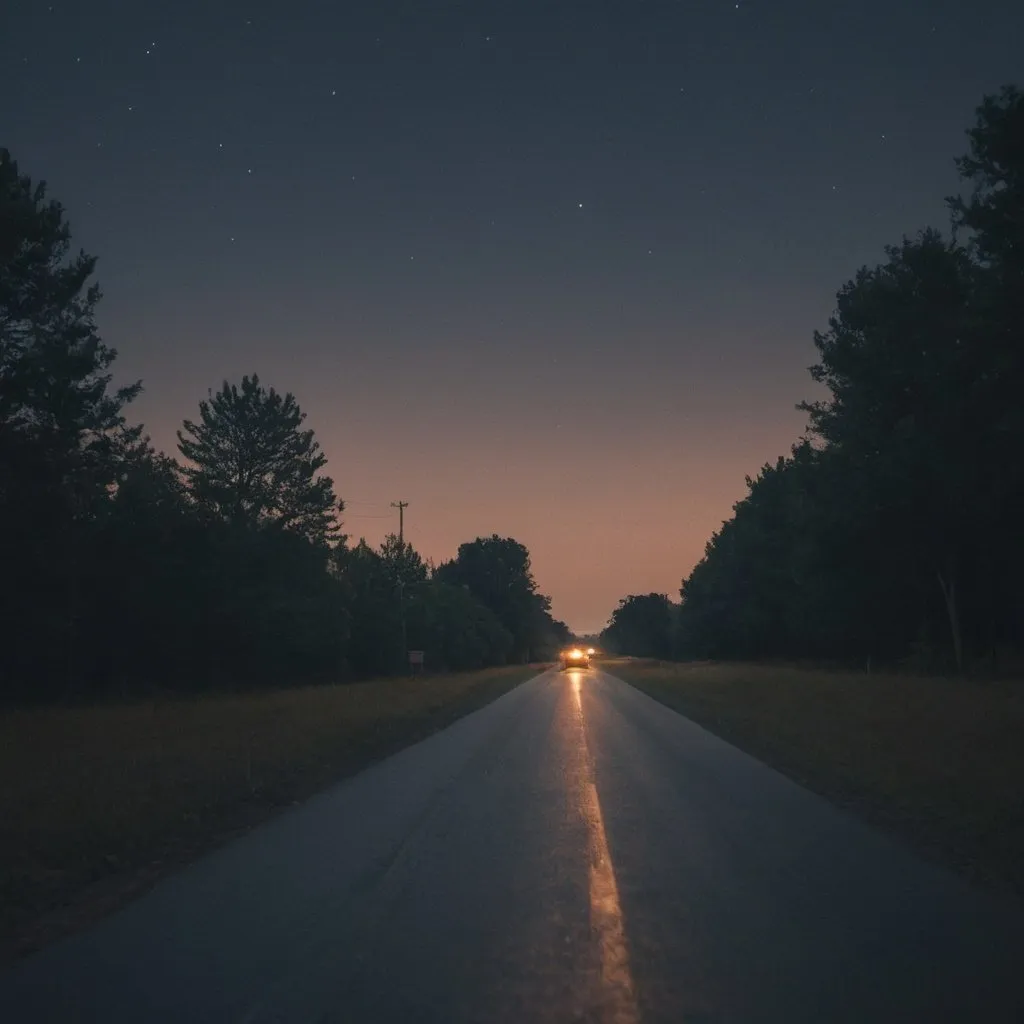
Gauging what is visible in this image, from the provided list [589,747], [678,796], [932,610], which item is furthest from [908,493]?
[678,796]

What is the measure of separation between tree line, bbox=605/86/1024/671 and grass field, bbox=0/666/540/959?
1994cm

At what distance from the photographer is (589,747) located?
19516 millimetres

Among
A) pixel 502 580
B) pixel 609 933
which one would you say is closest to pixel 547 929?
pixel 609 933

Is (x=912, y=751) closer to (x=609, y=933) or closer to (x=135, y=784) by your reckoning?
(x=609, y=933)

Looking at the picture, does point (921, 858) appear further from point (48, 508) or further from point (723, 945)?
point (48, 508)

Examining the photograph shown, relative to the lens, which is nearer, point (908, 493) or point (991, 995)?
point (991, 995)

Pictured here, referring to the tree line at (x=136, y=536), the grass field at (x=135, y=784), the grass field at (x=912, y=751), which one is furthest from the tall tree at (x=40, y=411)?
the grass field at (x=912, y=751)

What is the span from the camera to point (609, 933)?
6848mm

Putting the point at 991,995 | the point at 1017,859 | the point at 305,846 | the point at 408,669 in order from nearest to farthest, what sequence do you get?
the point at 991,995 → the point at 1017,859 → the point at 305,846 → the point at 408,669

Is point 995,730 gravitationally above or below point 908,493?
Answer: below

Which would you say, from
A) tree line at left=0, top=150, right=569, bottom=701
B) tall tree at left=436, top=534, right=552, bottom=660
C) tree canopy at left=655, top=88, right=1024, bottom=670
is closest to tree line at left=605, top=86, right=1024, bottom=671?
tree canopy at left=655, top=88, right=1024, bottom=670

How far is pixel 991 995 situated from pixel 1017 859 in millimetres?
4243

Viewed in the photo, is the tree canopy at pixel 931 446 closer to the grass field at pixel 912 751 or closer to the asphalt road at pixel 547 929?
the grass field at pixel 912 751

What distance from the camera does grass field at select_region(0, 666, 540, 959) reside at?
28.5ft
